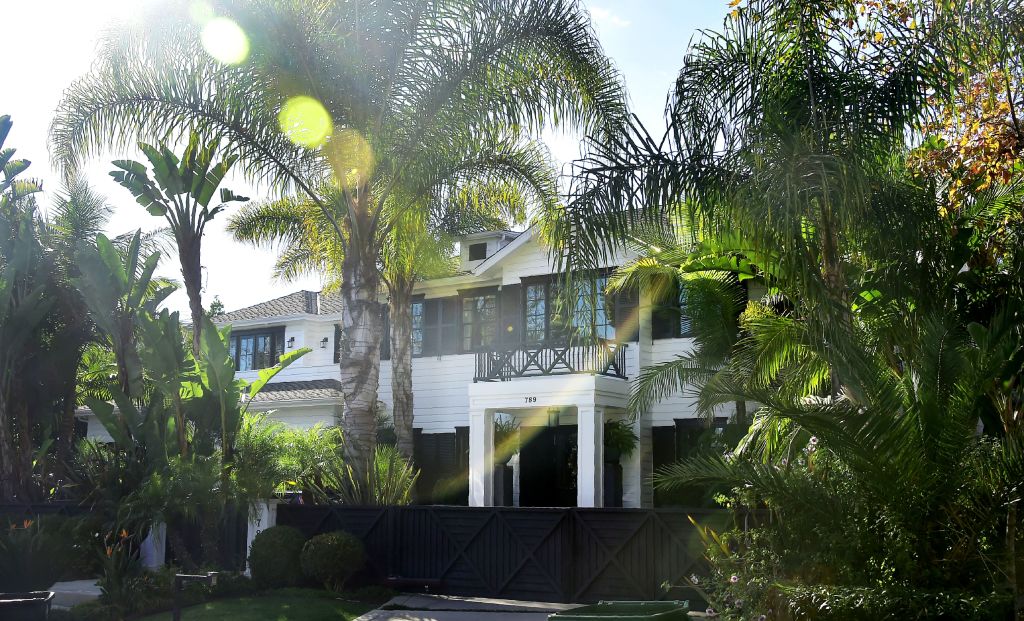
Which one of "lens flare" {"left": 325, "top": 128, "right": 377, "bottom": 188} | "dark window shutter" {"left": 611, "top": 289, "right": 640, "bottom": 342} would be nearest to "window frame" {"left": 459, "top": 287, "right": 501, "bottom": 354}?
"dark window shutter" {"left": 611, "top": 289, "right": 640, "bottom": 342}

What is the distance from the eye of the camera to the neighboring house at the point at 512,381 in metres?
21.7

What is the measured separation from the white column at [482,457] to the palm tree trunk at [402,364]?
214 cm

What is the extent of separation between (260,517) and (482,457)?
6.47m

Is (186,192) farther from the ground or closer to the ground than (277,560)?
farther from the ground

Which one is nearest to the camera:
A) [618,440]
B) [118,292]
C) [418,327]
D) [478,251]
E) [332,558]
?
[332,558]

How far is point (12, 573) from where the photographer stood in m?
16.1

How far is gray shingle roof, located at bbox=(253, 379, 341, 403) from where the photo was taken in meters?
27.2

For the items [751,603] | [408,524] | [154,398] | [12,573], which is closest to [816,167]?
[751,603]

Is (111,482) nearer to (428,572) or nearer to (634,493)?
(428,572)

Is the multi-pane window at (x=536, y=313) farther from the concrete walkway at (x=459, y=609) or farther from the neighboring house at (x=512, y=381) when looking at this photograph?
the concrete walkway at (x=459, y=609)

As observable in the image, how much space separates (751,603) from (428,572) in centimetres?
694

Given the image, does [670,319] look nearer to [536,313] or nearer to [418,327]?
[536,313]

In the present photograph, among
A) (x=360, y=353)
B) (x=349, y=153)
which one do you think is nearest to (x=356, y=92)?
(x=349, y=153)

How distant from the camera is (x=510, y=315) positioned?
25000 mm
